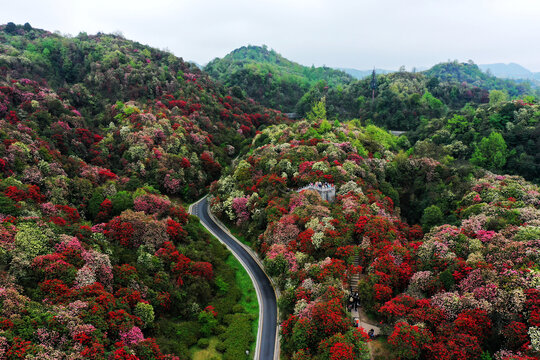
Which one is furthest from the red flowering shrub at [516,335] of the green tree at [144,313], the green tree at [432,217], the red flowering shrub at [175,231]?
the red flowering shrub at [175,231]

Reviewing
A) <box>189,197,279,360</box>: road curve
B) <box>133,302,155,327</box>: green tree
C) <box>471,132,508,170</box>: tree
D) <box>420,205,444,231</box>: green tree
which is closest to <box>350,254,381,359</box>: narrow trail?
<box>189,197,279,360</box>: road curve

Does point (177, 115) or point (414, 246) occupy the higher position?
point (177, 115)

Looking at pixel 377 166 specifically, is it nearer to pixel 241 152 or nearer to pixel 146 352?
pixel 241 152

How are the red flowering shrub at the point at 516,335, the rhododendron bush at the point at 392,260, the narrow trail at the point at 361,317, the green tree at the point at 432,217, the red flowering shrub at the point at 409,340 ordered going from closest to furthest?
the red flowering shrub at the point at 516,335 → the red flowering shrub at the point at 409,340 → the rhododendron bush at the point at 392,260 → the narrow trail at the point at 361,317 → the green tree at the point at 432,217

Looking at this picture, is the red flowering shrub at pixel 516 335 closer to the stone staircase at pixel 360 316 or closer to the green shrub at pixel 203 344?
the stone staircase at pixel 360 316

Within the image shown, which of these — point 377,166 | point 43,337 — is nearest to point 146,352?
point 43,337

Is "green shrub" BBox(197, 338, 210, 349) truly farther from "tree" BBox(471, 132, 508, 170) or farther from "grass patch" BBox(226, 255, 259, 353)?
"tree" BBox(471, 132, 508, 170)
